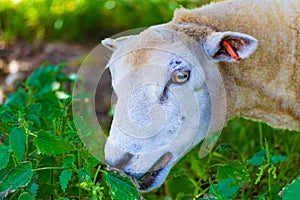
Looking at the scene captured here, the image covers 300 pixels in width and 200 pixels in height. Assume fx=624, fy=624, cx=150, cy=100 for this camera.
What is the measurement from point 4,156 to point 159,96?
0.74m

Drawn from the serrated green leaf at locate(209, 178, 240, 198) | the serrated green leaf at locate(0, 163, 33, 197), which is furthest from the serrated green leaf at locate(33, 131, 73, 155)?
the serrated green leaf at locate(209, 178, 240, 198)

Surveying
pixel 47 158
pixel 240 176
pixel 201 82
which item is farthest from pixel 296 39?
pixel 47 158

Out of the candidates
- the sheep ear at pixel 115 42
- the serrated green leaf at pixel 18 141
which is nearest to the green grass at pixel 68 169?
the serrated green leaf at pixel 18 141

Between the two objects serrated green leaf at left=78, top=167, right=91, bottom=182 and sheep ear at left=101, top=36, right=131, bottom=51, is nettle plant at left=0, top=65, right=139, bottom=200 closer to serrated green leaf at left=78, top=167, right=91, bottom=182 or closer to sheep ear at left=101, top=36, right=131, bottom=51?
serrated green leaf at left=78, top=167, right=91, bottom=182

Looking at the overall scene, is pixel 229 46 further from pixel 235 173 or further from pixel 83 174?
pixel 83 174

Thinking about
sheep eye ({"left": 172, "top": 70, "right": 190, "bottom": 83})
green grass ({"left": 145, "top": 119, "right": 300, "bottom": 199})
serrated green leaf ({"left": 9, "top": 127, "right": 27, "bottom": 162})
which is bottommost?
green grass ({"left": 145, "top": 119, "right": 300, "bottom": 199})

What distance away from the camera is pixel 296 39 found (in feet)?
10.6

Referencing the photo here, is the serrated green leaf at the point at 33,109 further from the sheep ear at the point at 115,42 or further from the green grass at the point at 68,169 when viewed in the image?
the sheep ear at the point at 115,42

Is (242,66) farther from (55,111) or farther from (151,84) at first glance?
(55,111)

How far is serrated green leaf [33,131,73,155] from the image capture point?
2.78 metres

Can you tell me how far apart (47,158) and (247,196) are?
50.2 inches

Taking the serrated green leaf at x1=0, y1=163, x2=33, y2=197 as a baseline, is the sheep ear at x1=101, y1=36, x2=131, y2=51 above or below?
above

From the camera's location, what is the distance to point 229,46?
2975 millimetres

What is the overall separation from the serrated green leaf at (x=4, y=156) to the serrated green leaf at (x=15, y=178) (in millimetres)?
69
